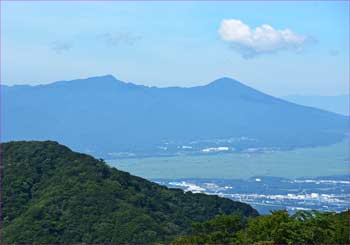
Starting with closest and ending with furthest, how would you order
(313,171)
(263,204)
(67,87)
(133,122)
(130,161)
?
(263,204) < (313,171) < (130,161) < (133,122) < (67,87)

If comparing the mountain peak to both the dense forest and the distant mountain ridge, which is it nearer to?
the distant mountain ridge

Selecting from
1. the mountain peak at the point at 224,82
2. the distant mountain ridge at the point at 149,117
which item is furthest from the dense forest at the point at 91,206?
the mountain peak at the point at 224,82

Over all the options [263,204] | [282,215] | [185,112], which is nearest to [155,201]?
[282,215]

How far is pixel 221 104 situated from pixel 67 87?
39544mm

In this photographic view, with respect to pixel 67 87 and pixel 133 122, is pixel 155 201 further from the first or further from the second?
pixel 67 87

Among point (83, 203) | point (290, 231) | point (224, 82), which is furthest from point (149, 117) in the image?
point (290, 231)

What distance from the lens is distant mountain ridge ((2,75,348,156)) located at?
10612 cm

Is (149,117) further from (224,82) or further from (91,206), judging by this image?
(91,206)

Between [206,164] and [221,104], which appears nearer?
[206,164]

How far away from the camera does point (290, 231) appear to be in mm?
10195

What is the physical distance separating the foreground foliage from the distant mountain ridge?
3027 inches

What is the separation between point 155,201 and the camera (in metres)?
21.0

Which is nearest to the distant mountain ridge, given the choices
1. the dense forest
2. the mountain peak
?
the mountain peak

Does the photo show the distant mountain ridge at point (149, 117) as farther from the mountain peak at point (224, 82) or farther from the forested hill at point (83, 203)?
the forested hill at point (83, 203)
